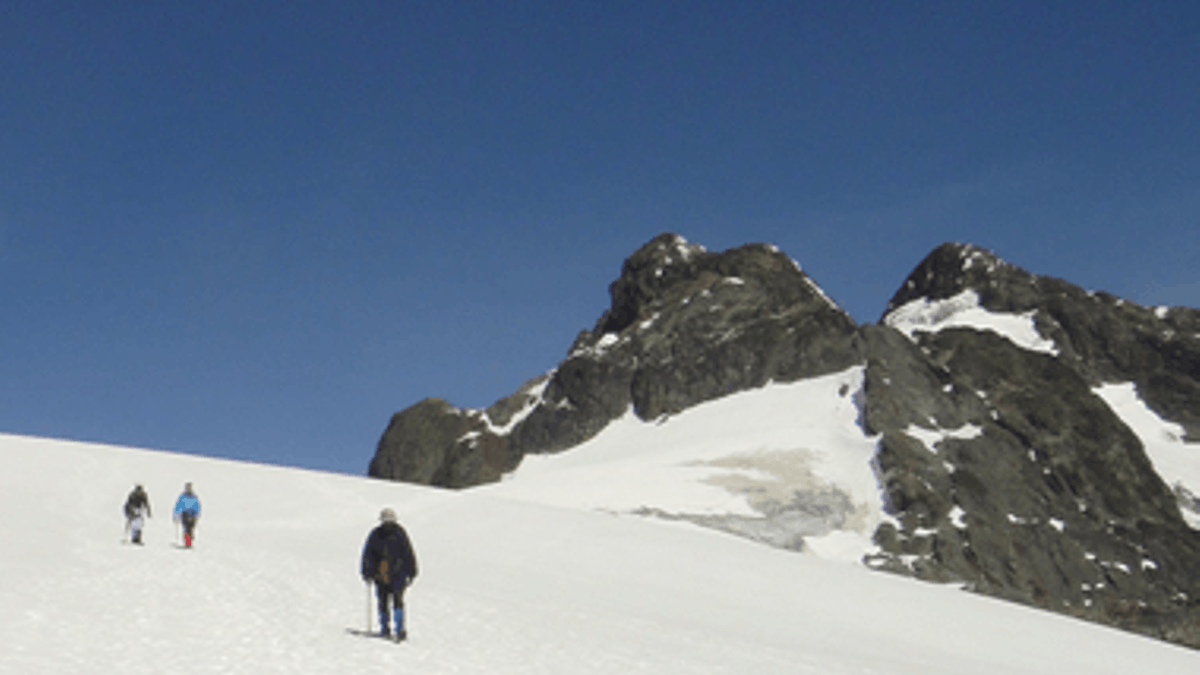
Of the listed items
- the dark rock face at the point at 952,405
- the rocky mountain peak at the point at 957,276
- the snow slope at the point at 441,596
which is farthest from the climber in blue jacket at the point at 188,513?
the rocky mountain peak at the point at 957,276

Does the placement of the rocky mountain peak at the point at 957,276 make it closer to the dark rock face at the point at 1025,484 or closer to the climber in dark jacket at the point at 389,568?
the dark rock face at the point at 1025,484

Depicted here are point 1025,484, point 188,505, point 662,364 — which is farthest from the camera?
point 662,364

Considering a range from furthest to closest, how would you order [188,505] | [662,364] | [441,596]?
[662,364] → [188,505] → [441,596]

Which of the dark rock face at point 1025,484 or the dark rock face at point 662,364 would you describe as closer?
the dark rock face at point 1025,484

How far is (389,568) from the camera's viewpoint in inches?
585

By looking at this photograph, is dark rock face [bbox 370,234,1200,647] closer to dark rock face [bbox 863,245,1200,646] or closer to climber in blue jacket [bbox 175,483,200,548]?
dark rock face [bbox 863,245,1200,646]

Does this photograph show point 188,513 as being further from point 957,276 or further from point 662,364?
point 957,276

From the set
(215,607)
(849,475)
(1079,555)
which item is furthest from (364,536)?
(1079,555)

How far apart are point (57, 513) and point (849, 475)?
4786cm

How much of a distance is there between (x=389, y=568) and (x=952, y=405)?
64.8 metres

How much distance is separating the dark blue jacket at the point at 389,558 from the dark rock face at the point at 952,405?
4298cm

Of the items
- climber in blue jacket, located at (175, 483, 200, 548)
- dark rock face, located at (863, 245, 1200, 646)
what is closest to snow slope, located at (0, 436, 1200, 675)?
climber in blue jacket, located at (175, 483, 200, 548)

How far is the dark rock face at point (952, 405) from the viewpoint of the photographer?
59.6 metres

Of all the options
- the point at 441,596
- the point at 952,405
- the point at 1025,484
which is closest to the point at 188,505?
the point at 441,596
